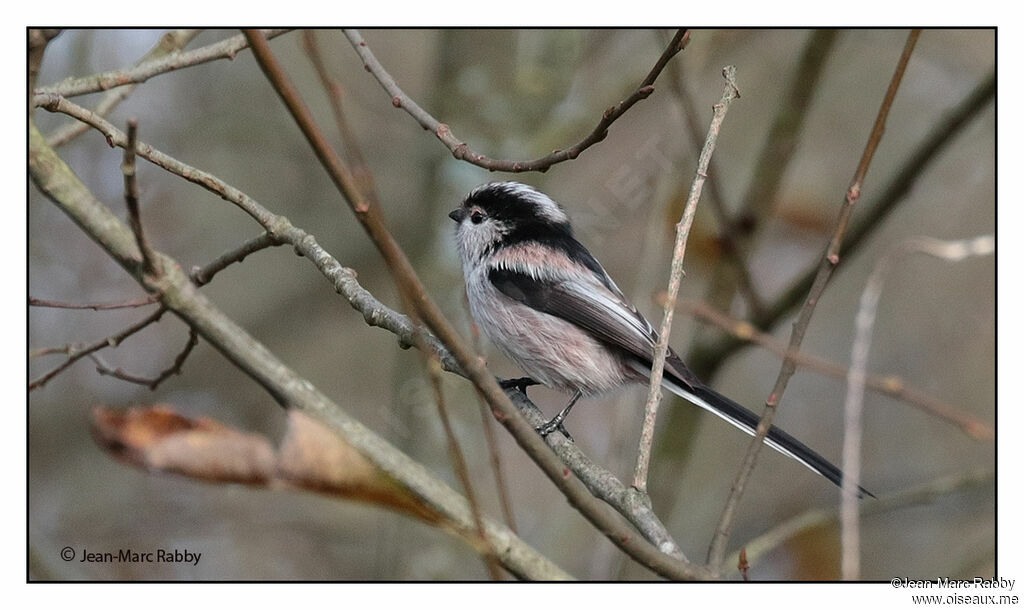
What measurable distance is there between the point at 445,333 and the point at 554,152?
1.13 m

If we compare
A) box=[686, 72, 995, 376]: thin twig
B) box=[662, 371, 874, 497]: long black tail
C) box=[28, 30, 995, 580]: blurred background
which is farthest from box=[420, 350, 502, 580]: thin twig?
box=[686, 72, 995, 376]: thin twig

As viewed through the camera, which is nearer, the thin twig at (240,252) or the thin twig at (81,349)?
the thin twig at (81,349)

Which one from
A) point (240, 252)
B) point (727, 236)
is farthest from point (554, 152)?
point (727, 236)

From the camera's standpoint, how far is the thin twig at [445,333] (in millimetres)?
1273

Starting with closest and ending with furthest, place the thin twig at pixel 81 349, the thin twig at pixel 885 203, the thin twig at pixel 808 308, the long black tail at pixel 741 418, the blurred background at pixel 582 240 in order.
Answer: the thin twig at pixel 808 308 → the thin twig at pixel 81 349 → the long black tail at pixel 741 418 → the thin twig at pixel 885 203 → the blurred background at pixel 582 240

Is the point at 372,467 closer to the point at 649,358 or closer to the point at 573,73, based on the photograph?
the point at 649,358

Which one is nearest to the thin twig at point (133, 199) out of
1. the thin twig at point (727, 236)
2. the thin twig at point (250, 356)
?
the thin twig at point (250, 356)

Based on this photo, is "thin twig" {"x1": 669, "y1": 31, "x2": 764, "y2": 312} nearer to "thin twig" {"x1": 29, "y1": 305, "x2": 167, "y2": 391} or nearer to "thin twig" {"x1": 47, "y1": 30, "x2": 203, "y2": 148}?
"thin twig" {"x1": 47, "y1": 30, "x2": 203, "y2": 148}

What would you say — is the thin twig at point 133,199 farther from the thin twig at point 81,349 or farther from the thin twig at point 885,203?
the thin twig at point 885,203

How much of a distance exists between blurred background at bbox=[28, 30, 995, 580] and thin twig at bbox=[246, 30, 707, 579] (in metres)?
2.38

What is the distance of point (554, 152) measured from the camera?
2.38m

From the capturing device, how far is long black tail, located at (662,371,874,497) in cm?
279

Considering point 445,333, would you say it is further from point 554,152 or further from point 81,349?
point 81,349

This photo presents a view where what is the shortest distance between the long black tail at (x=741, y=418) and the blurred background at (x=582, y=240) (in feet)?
2.98
